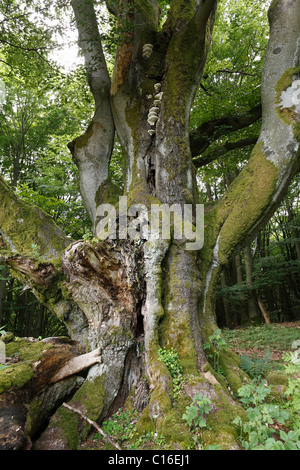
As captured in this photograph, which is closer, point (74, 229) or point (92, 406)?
point (92, 406)

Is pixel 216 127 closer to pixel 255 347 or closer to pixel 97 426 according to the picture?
pixel 255 347

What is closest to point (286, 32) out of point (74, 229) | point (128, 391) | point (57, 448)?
point (128, 391)

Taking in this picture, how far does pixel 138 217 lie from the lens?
3.51 meters

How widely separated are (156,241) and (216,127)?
4299 millimetres

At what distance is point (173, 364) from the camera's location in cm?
287

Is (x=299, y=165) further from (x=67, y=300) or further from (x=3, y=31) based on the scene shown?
(x=3, y=31)

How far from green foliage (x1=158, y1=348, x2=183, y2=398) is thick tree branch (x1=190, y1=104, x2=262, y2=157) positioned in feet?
15.8

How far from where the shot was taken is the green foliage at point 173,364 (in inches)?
108

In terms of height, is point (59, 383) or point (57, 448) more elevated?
point (59, 383)

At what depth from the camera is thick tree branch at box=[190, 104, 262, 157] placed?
6.19 meters

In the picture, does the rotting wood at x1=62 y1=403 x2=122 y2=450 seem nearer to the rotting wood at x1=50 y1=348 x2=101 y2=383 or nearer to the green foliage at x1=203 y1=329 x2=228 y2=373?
the rotting wood at x1=50 y1=348 x2=101 y2=383

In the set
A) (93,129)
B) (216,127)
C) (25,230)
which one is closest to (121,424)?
(25,230)
